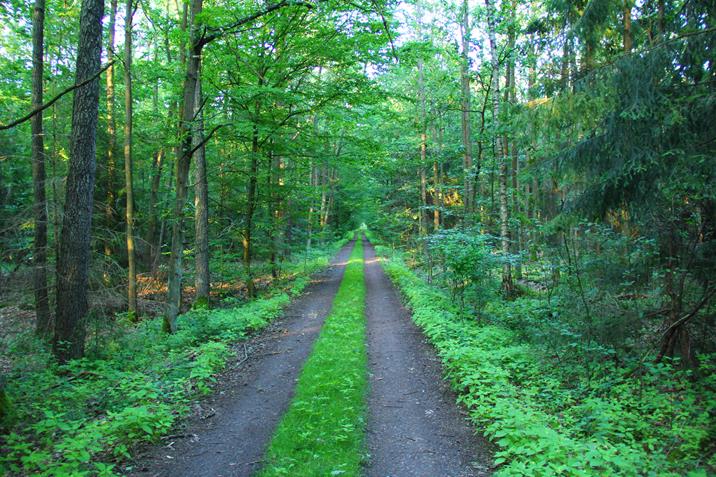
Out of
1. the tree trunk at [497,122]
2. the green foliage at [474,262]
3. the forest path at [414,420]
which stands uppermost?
the tree trunk at [497,122]

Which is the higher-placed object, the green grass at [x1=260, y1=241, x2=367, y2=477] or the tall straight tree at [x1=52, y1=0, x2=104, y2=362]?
the tall straight tree at [x1=52, y1=0, x2=104, y2=362]

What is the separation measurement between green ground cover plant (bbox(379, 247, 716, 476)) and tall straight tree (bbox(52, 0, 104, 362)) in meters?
6.54

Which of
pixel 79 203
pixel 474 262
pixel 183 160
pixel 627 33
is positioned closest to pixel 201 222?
pixel 183 160

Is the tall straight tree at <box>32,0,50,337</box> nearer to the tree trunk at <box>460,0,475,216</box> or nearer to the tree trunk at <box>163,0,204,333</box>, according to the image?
the tree trunk at <box>163,0,204,333</box>

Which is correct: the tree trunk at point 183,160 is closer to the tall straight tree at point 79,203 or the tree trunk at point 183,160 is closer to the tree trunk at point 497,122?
the tall straight tree at point 79,203

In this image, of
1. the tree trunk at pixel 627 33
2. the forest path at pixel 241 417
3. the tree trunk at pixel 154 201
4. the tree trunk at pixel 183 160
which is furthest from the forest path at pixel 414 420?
the tree trunk at pixel 154 201

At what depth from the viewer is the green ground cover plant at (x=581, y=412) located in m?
3.99

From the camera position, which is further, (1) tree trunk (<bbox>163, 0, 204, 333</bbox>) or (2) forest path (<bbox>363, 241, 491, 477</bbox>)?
(1) tree trunk (<bbox>163, 0, 204, 333</bbox>)

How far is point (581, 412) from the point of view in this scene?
17.1 ft

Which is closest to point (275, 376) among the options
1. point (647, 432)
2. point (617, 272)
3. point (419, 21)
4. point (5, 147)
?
point (647, 432)

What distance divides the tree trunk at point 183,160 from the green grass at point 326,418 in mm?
3604

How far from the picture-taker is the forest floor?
14.8 feet

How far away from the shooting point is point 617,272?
6727 millimetres

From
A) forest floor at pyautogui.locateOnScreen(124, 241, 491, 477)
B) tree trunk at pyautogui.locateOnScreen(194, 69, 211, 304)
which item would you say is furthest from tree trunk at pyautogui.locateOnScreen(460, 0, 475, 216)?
tree trunk at pyautogui.locateOnScreen(194, 69, 211, 304)
